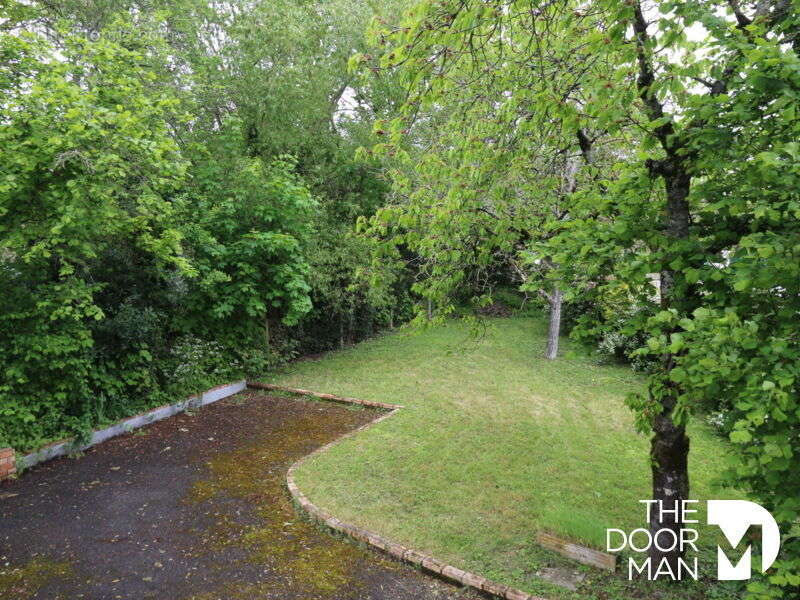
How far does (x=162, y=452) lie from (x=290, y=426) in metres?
1.78

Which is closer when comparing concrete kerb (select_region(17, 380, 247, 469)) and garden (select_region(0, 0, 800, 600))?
garden (select_region(0, 0, 800, 600))

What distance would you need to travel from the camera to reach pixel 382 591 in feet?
12.8

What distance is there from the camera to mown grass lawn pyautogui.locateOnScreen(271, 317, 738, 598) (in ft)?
14.1

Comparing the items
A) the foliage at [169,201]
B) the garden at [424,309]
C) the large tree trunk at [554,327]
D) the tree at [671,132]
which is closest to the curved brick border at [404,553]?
the garden at [424,309]

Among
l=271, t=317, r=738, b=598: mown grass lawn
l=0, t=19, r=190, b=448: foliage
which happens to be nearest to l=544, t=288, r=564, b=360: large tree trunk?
l=271, t=317, r=738, b=598: mown grass lawn

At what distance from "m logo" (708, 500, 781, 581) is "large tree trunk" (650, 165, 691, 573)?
313 millimetres

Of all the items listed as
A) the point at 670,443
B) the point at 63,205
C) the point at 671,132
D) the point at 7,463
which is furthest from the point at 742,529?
the point at 7,463

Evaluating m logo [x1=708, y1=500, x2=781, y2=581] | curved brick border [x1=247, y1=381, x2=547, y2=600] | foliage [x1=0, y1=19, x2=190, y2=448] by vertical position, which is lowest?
curved brick border [x1=247, y1=381, x2=547, y2=600]

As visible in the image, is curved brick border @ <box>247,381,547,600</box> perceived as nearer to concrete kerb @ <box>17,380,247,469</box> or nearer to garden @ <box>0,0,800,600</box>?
garden @ <box>0,0,800,600</box>

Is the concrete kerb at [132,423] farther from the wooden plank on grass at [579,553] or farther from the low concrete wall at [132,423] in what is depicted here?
the wooden plank on grass at [579,553]

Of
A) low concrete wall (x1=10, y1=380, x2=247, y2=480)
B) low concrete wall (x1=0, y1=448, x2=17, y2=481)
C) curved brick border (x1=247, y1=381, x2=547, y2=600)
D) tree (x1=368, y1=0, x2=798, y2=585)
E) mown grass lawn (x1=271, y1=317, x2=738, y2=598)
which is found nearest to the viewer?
tree (x1=368, y1=0, x2=798, y2=585)

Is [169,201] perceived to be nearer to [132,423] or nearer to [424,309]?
[132,423]

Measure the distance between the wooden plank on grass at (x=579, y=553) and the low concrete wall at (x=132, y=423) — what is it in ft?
19.2

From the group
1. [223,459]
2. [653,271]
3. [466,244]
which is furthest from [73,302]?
[653,271]
